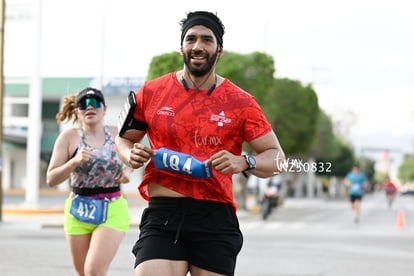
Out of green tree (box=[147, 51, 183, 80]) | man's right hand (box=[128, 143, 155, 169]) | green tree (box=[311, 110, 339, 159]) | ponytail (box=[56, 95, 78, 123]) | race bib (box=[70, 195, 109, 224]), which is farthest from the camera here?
green tree (box=[311, 110, 339, 159])

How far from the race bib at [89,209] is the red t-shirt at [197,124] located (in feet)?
5.83

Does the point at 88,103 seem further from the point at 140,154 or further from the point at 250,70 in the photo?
the point at 250,70

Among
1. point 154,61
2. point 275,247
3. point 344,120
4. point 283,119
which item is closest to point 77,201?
point 275,247

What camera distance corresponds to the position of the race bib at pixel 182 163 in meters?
3.53

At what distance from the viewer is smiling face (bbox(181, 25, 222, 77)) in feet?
12.1

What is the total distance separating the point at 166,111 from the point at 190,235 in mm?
631

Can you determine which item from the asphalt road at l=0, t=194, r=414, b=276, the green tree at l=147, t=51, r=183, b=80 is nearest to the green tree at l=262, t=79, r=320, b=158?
the green tree at l=147, t=51, r=183, b=80

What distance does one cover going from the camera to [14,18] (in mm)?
23125

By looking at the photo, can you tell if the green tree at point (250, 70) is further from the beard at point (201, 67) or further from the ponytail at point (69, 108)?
the beard at point (201, 67)

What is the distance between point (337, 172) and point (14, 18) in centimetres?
6074

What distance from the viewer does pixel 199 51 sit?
368 centimetres

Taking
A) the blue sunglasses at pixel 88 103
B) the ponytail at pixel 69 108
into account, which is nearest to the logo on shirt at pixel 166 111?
the blue sunglasses at pixel 88 103

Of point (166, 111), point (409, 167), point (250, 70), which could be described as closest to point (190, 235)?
point (166, 111)

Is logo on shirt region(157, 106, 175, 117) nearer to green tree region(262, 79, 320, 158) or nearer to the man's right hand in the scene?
the man's right hand
